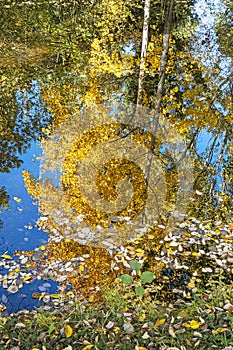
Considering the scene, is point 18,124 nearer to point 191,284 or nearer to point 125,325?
point 191,284

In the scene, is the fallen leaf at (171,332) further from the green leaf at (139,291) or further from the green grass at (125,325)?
the green leaf at (139,291)

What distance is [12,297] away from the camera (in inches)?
130

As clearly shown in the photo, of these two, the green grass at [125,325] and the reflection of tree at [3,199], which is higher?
the reflection of tree at [3,199]

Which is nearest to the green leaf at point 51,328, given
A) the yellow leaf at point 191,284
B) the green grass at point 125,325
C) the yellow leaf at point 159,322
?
the green grass at point 125,325

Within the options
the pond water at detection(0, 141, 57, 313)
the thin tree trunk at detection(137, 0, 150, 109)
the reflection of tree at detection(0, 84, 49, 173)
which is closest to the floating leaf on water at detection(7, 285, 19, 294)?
the pond water at detection(0, 141, 57, 313)

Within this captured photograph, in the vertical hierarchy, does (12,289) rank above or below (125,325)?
above

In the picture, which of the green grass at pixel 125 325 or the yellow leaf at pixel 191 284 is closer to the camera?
the green grass at pixel 125 325

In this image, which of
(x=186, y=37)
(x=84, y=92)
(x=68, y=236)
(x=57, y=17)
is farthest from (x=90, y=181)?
(x=57, y=17)

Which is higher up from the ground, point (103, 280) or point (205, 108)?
point (205, 108)

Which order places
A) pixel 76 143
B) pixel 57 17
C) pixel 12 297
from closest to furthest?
pixel 12 297 < pixel 76 143 < pixel 57 17

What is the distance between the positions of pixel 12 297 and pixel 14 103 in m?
4.84

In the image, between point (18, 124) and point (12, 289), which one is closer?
point (12, 289)

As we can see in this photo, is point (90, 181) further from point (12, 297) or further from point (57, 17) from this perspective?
point (57, 17)

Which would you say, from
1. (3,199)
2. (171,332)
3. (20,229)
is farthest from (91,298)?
→ (3,199)
